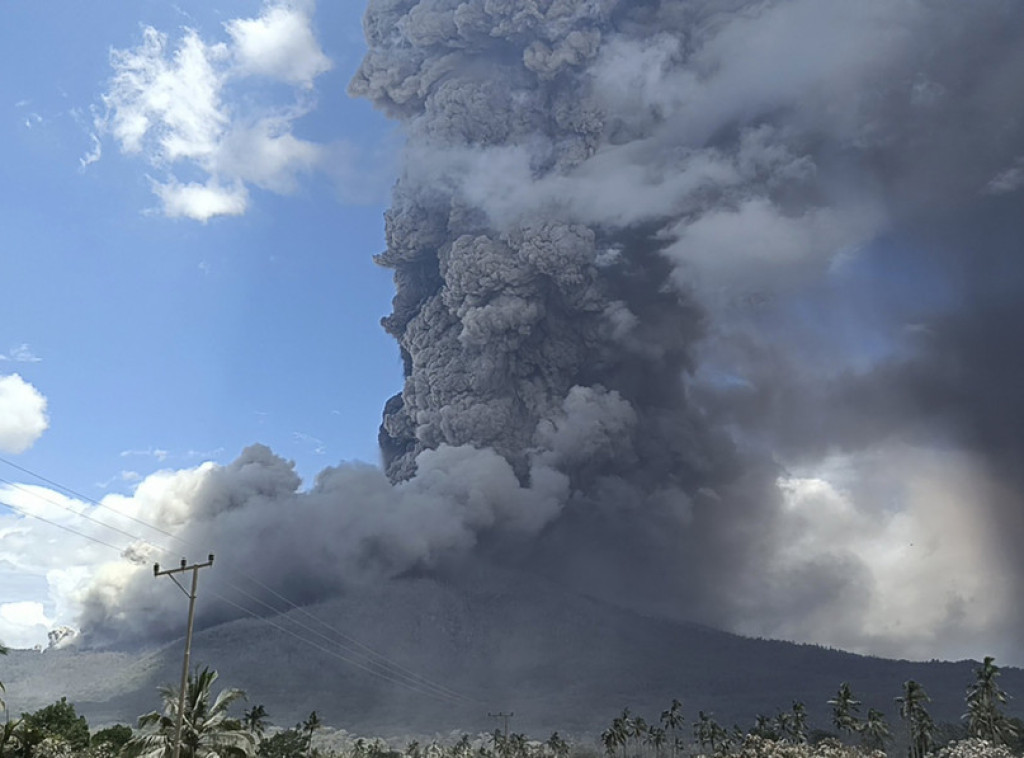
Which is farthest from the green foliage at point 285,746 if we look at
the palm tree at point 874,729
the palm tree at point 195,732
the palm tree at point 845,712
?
the palm tree at point 195,732

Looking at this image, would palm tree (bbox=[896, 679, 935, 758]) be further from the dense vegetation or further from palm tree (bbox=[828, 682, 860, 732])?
palm tree (bbox=[828, 682, 860, 732])

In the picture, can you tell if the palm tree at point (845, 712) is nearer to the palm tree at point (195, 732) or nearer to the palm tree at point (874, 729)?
the palm tree at point (874, 729)

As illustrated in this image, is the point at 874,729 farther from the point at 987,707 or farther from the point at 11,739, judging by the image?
the point at 11,739

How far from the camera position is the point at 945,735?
540 feet

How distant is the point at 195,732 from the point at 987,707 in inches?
2785

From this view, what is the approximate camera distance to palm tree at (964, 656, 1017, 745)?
81.1 meters

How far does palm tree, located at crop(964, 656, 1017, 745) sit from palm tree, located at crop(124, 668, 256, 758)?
6773 centimetres

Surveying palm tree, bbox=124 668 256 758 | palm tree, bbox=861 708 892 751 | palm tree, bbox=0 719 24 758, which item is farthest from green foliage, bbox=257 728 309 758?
palm tree, bbox=124 668 256 758

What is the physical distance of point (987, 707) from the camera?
81.1 metres

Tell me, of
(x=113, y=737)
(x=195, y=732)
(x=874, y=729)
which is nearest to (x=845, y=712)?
(x=874, y=729)

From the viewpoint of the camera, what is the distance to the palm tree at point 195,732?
127 ft

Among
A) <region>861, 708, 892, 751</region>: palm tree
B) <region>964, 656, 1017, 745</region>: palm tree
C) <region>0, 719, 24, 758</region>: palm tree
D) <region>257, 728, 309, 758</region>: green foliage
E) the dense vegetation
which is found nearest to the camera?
the dense vegetation

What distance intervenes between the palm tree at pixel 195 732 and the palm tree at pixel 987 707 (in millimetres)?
67728

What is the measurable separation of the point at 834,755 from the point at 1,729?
61490 millimetres
